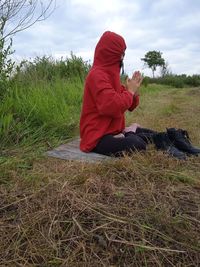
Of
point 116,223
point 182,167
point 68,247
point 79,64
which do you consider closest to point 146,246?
point 116,223

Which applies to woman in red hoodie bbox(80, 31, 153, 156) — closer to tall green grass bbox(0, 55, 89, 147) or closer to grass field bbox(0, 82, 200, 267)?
grass field bbox(0, 82, 200, 267)

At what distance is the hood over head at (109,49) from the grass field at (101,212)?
923 mm

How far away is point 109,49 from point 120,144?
0.81 meters

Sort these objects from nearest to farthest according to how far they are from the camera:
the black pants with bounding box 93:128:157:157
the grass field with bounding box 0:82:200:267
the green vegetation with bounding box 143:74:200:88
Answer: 1. the grass field with bounding box 0:82:200:267
2. the black pants with bounding box 93:128:157:157
3. the green vegetation with bounding box 143:74:200:88

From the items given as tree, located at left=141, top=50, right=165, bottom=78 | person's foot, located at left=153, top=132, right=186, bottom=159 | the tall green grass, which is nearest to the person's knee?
person's foot, located at left=153, top=132, right=186, bottom=159

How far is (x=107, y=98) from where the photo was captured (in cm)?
328

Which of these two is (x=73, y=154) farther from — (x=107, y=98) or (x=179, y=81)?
(x=179, y=81)

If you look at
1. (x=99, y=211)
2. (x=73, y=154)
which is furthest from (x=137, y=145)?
(x=99, y=211)

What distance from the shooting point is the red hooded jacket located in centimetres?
333

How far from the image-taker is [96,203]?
82.6 inches

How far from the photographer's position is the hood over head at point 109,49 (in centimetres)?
347

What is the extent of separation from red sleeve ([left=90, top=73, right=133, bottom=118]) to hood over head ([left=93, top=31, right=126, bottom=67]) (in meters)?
0.18

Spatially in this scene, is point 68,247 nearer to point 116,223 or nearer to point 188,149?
point 116,223

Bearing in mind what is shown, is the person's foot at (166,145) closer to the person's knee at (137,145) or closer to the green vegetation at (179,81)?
the person's knee at (137,145)
